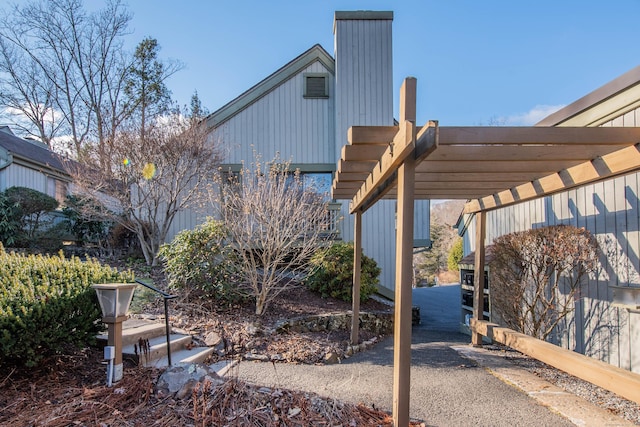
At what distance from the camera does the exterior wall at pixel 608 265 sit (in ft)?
14.1

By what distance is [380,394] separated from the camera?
381 centimetres

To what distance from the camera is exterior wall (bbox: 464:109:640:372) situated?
4.31 metres

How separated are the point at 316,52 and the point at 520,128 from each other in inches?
340

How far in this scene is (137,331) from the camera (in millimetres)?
4688

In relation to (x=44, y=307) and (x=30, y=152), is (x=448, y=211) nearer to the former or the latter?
(x=30, y=152)

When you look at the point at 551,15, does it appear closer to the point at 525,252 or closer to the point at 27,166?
the point at 525,252

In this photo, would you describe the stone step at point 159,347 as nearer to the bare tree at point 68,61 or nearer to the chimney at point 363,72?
the chimney at point 363,72

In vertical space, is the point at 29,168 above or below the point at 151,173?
above

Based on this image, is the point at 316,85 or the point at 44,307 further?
the point at 316,85

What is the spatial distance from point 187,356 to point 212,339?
71cm

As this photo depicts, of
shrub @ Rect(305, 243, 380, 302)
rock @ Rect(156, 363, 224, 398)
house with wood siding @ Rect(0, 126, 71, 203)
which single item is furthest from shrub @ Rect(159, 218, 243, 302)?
house with wood siding @ Rect(0, 126, 71, 203)

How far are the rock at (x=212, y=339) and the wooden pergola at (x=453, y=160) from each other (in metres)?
2.83

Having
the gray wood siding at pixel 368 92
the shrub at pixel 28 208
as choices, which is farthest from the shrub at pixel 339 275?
the shrub at pixel 28 208

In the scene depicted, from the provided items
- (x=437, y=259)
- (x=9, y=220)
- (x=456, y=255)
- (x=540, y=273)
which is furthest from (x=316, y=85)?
(x=437, y=259)
